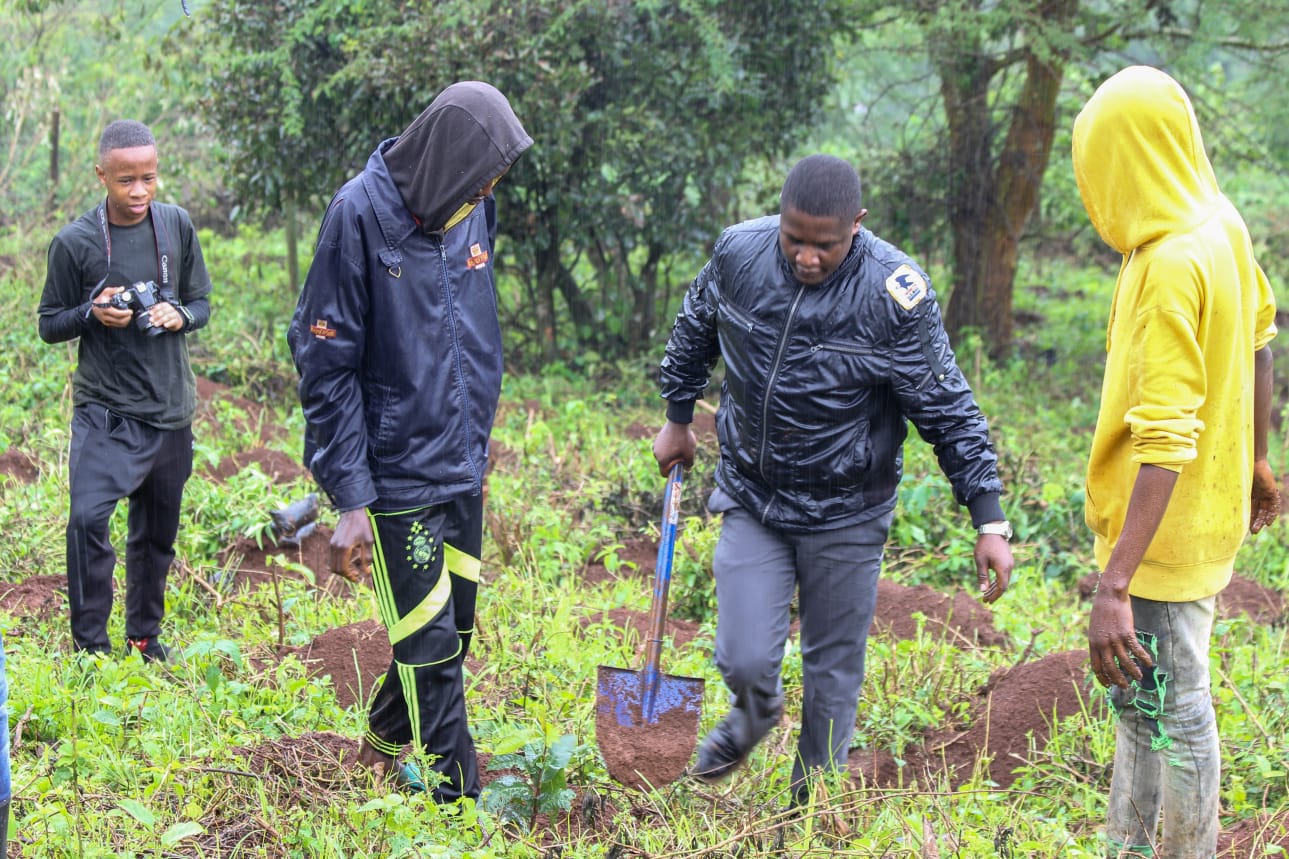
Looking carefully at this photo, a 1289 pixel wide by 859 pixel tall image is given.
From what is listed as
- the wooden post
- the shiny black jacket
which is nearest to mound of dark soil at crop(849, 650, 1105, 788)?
the shiny black jacket

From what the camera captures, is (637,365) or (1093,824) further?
(637,365)

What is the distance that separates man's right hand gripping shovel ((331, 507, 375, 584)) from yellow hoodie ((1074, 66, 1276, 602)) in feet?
5.91

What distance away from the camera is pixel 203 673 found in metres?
4.12

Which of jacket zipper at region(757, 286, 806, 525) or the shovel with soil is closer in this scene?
jacket zipper at region(757, 286, 806, 525)

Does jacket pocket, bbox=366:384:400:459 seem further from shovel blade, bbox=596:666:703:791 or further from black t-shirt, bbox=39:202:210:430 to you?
black t-shirt, bbox=39:202:210:430

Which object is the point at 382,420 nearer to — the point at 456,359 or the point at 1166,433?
the point at 456,359

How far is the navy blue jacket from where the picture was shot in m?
2.98

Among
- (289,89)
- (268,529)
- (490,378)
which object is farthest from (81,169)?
(490,378)

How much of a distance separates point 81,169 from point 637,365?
6418 millimetres

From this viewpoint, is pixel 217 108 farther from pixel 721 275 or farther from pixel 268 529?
pixel 721 275

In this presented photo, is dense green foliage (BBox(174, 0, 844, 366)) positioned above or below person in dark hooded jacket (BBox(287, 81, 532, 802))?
above

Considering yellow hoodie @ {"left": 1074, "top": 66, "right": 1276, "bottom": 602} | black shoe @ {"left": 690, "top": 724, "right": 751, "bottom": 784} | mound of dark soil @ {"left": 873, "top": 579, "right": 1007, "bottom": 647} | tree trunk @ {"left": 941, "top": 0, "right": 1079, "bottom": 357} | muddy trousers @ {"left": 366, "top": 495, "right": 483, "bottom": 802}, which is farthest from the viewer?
tree trunk @ {"left": 941, "top": 0, "right": 1079, "bottom": 357}

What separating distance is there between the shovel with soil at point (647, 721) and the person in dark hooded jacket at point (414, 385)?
1.30ft

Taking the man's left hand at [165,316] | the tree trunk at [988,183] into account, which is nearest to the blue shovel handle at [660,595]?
the man's left hand at [165,316]
